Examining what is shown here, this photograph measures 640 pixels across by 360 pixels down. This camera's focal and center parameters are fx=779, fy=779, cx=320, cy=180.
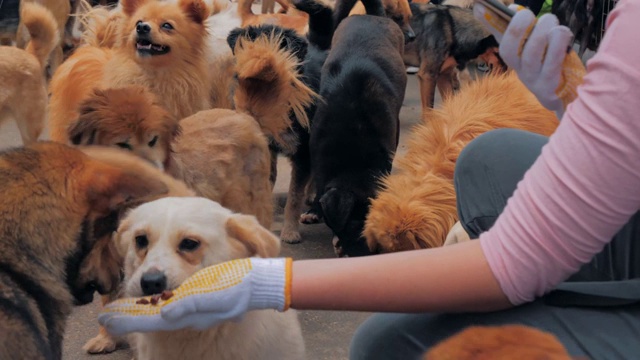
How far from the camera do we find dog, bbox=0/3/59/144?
4527 mm

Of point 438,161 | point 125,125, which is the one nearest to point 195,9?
point 125,125

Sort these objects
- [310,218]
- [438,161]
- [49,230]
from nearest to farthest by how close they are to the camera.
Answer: [49,230] < [438,161] < [310,218]

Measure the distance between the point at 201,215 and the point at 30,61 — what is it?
3057 millimetres

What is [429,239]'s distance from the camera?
2637 mm

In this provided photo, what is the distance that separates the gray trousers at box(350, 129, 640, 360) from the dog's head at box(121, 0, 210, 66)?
253cm

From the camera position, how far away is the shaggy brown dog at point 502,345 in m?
1.31

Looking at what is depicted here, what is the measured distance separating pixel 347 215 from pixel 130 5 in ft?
5.59

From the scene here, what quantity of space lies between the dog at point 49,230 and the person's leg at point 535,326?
1.90 feet

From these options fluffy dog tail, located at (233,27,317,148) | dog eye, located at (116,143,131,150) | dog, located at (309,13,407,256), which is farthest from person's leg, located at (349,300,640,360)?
fluffy dog tail, located at (233,27,317,148)

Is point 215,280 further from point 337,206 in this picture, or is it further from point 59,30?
point 59,30

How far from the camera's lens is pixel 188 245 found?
6.46 feet

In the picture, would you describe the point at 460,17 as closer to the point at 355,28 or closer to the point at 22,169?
the point at 355,28

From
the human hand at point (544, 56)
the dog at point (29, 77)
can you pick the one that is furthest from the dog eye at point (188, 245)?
the dog at point (29, 77)

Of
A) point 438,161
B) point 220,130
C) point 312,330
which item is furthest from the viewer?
point 220,130
